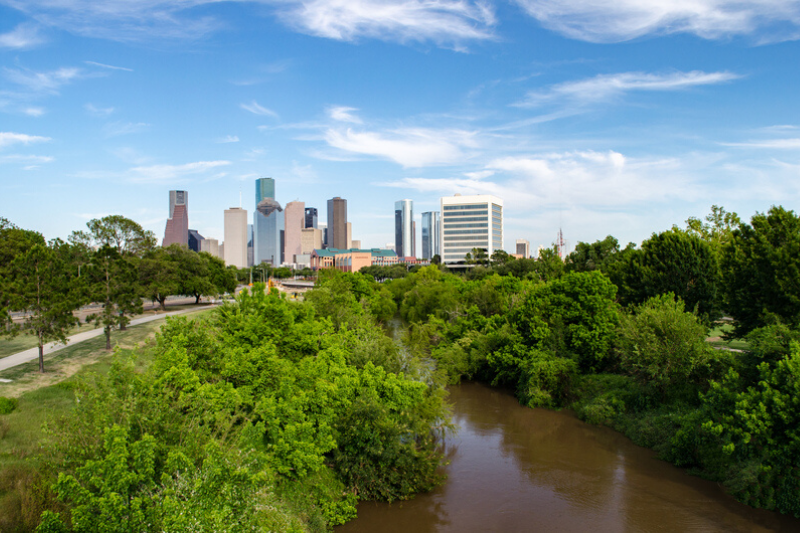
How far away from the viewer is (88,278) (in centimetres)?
4156

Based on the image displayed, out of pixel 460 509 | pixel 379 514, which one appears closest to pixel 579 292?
pixel 460 509

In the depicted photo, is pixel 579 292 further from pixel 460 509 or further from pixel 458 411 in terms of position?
pixel 460 509

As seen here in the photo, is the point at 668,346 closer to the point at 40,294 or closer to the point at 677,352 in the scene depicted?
the point at 677,352

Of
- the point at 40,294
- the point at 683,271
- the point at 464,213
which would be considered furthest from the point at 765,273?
the point at 464,213

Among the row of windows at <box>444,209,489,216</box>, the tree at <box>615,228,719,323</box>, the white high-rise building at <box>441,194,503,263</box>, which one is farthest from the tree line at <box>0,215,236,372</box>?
the row of windows at <box>444,209,489,216</box>

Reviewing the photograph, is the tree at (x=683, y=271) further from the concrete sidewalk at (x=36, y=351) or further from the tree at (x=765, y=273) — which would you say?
the concrete sidewalk at (x=36, y=351)

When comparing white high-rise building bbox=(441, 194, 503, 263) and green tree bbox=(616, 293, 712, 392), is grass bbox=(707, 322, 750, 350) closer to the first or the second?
green tree bbox=(616, 293, 712, 392)

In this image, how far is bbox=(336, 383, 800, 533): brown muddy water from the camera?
57.9 feet

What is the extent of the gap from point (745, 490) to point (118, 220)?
6092 centimetres

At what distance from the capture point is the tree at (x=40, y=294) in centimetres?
2781

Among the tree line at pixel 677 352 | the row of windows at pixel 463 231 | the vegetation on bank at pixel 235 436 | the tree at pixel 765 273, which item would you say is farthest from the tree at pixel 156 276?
the row of windows at pixel 463 231

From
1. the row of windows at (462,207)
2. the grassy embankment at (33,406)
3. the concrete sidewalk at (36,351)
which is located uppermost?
the row of windows at (462,207)

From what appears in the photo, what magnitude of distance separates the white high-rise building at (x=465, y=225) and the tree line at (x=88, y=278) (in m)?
100

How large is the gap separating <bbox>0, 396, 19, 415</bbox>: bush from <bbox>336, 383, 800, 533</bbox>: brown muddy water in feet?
51.5
